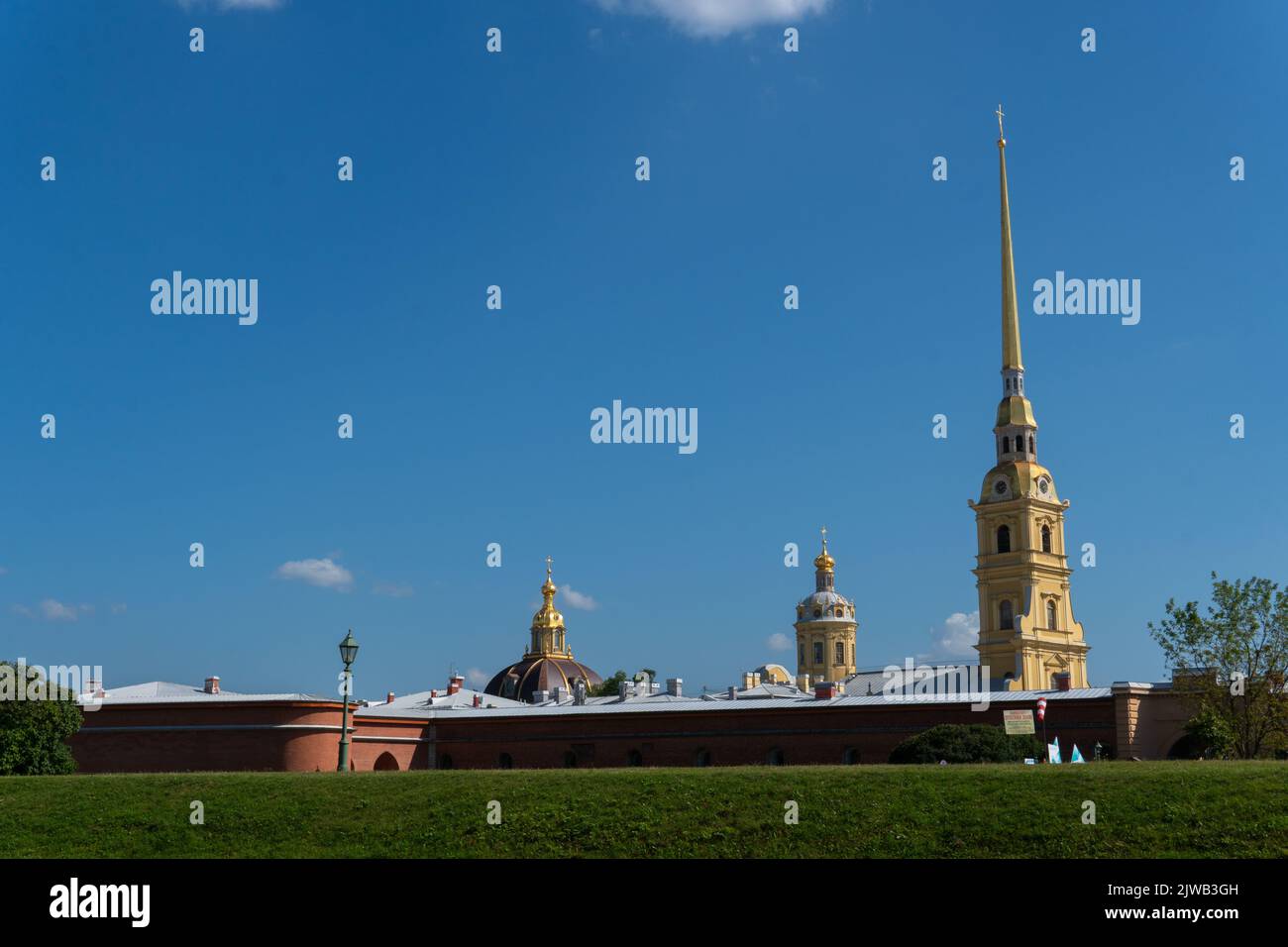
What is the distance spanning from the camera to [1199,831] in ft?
80.1

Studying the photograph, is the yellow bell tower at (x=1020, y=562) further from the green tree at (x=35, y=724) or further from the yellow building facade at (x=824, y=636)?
the green tree at (x=35, y=724)

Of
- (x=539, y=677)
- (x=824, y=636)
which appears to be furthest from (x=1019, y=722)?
(x=824, y=636)

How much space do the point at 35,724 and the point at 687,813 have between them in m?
25.4

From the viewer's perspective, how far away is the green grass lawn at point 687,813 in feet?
82.2

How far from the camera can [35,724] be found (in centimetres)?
4319

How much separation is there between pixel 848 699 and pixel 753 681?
6068cm

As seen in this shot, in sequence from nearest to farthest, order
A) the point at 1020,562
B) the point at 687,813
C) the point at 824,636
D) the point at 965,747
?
the point at 687,813, the point at 965,747, the point at 1020,562, the point at 824,636

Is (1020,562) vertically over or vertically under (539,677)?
over

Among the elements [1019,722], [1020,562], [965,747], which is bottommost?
[965,747]

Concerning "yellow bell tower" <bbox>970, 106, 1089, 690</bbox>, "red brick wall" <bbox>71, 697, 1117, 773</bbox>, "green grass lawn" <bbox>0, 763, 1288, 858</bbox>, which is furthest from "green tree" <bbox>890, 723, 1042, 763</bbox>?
"yellow bell tower" <bbox>970, 106, 1089, 690</bbox>

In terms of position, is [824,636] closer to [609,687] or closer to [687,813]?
[609,687]

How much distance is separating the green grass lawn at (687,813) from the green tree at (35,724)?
1018cm
